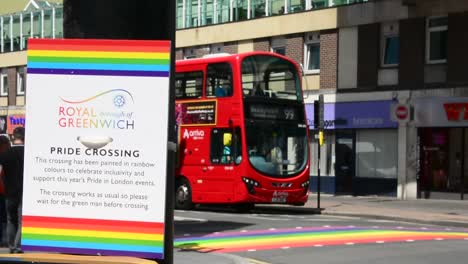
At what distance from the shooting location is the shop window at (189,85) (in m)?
20.5

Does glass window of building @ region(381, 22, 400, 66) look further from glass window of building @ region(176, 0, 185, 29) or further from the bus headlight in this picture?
glass window of building @ region(176, 0, 185, 29)

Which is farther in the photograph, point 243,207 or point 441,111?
point 441,111

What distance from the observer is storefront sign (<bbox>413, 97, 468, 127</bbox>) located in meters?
24.8

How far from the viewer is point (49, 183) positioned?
423cm

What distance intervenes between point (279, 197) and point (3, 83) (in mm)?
30375

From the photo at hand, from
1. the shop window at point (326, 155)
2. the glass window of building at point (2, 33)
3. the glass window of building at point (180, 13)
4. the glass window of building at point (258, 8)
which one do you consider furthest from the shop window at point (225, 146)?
the glass window of building at point (2, 33)

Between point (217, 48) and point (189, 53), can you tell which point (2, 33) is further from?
point (217, 48)

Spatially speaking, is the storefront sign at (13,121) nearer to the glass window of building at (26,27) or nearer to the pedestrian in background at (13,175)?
the glass window of building at (26,27)

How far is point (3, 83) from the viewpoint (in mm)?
45312

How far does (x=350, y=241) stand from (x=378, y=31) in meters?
15.6

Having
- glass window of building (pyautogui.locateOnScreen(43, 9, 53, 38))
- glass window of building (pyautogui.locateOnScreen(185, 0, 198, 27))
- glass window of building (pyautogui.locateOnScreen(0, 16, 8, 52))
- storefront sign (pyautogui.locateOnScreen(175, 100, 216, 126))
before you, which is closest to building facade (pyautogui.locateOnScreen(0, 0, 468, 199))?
glass window of building (pyautogui.locateOnScreen(185, 0, 198, 27))

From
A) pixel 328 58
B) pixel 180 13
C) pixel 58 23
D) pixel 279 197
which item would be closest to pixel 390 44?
pixel 328 58

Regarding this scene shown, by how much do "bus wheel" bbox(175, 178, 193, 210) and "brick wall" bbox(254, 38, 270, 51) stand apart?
11232mm

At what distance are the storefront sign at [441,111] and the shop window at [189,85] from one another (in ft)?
30.9
